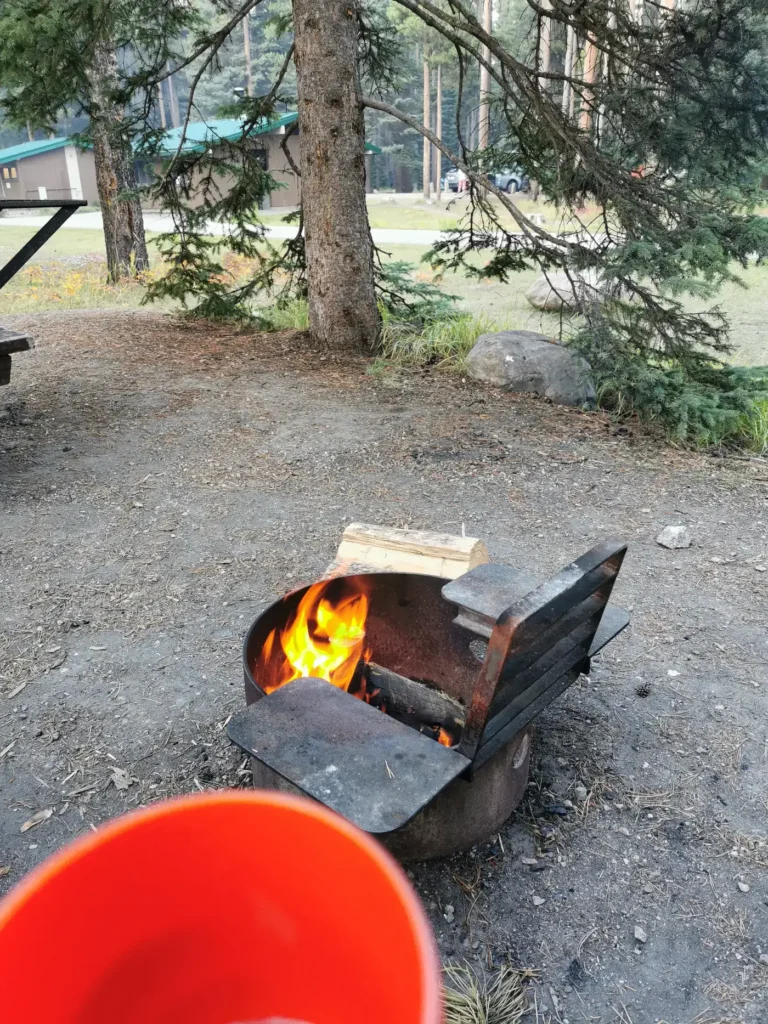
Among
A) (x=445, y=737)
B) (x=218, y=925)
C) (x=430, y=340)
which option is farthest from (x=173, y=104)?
(x=218, y=925)

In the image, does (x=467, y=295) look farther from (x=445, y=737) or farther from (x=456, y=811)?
(x=456, y=811)

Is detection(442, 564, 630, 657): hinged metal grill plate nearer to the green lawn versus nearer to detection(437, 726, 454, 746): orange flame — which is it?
detection(437, 726, 454, 746): orange flame

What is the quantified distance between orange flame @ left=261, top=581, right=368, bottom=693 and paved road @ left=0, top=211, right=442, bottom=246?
12638 millimetres

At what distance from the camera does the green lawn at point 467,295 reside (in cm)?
991

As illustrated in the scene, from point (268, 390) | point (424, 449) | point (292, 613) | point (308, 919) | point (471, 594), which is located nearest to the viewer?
point (308, 919)

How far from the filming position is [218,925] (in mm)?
937

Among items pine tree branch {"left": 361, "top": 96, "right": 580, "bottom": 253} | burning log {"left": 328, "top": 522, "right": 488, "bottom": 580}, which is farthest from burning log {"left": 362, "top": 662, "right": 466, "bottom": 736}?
pine tree branch {"left": 361, "top": 96, "right": 580, "bottom": 253}

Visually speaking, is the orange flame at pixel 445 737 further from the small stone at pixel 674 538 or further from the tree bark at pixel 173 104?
the tree bark at pixel 173 104

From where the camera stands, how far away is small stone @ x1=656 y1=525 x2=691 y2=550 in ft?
13.3

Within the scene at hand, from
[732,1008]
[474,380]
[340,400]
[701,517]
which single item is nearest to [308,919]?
[732,1008]

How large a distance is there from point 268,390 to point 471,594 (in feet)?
15.8

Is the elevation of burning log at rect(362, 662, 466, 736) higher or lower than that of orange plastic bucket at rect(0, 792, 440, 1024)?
lower

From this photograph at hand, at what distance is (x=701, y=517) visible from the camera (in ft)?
14.5

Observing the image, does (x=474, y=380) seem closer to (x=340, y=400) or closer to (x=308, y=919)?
(x=340, y=400)
